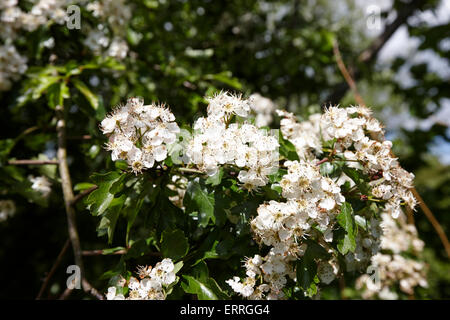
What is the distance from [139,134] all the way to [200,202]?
1.05 feet

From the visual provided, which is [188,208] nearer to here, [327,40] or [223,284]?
[223,284]

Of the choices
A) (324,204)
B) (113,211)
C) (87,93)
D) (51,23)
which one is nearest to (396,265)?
(324,204)

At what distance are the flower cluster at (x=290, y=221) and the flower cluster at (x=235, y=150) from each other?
85 millimetres

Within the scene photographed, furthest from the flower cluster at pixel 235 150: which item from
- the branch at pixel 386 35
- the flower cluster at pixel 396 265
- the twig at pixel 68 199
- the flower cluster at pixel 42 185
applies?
the branch at pixel 386 35

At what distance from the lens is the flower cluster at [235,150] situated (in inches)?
48.3

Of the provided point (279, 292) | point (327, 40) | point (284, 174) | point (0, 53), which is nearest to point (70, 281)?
point (279, 292)

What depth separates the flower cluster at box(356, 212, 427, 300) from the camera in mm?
2602

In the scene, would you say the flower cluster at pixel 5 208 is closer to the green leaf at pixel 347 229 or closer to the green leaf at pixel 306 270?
the green leaf at pixel 306 270

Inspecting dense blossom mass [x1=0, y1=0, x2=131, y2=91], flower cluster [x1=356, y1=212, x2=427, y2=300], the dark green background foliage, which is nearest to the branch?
the dark green background foliage

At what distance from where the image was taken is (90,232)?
3.29 meters

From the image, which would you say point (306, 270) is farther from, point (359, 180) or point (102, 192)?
point (102, 192)

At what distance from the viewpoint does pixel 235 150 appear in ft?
4.05

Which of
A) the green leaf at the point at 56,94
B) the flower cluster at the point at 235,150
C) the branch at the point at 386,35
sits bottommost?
the flower cluster at the point at 235,150

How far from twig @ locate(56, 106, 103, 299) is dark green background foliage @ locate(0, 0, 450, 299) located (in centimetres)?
13
